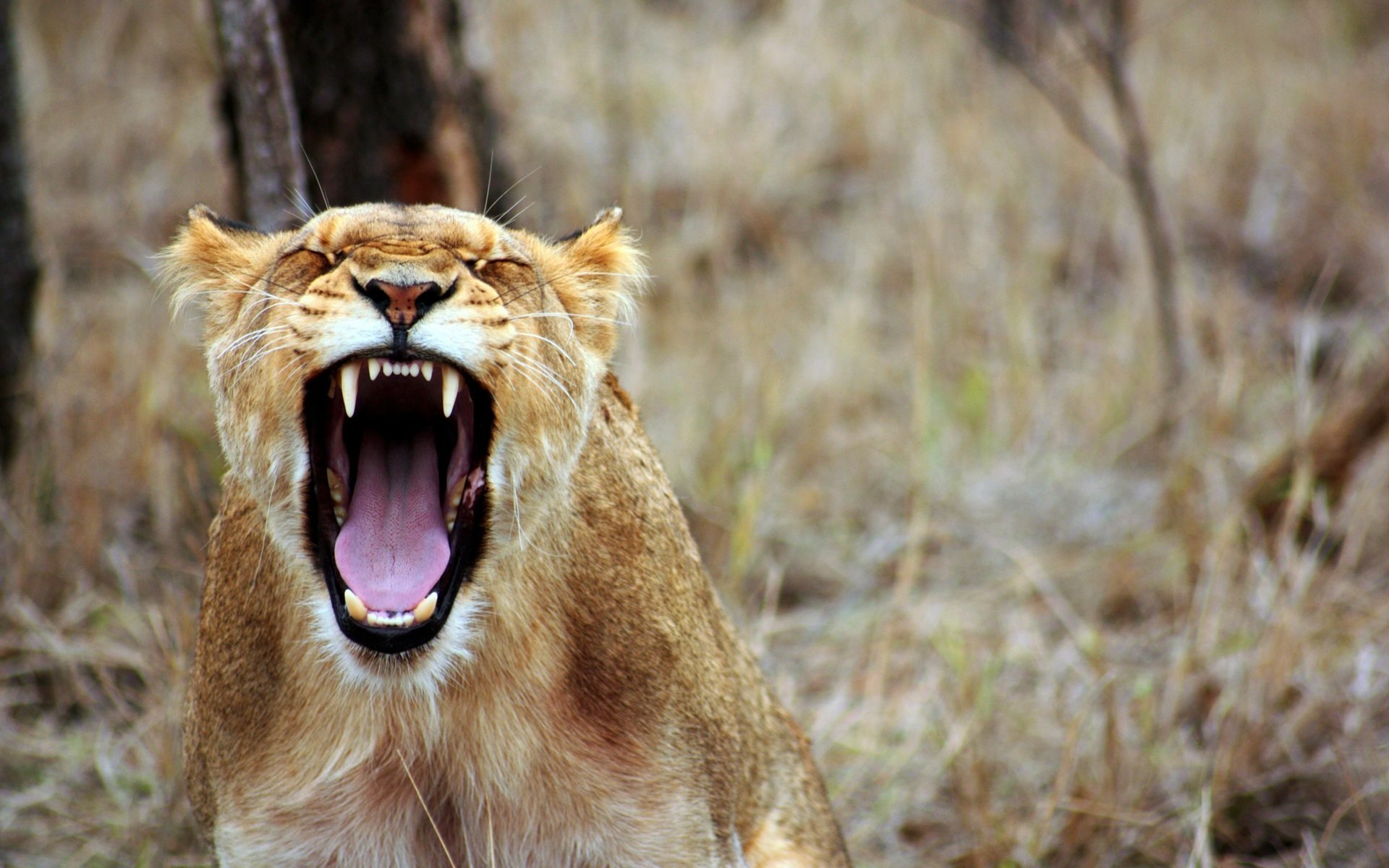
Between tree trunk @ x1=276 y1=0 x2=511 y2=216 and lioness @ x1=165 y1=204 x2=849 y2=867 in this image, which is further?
tree trunk @ x1=276 y1=0 x2=511 y2=216

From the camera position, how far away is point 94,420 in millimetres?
5566

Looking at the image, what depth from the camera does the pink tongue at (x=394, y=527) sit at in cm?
245

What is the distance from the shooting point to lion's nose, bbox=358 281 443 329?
7.31ft

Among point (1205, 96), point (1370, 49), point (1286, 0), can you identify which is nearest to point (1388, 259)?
point (1205, 96)

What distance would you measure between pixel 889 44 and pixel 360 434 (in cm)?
796

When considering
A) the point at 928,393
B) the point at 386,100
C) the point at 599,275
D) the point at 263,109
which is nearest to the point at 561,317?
the point at 599,275

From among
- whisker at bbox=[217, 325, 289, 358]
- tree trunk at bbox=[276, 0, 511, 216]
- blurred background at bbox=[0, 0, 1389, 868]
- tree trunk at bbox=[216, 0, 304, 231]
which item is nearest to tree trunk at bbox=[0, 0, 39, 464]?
blurred background at bbox=[0, 0, 1389, 868]

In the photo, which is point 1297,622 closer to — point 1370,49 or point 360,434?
point 360,434

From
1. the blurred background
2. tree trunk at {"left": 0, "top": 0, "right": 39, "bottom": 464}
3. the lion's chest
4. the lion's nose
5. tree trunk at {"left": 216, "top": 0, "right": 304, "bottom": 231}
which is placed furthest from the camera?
tree trunk at {"left": 0, "top": 0, "right": 39, "bottom": 464}

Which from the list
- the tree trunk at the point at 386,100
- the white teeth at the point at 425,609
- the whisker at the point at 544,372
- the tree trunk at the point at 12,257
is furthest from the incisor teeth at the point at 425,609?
the tree trunk at the point at 12,257

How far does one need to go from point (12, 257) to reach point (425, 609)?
3.18m

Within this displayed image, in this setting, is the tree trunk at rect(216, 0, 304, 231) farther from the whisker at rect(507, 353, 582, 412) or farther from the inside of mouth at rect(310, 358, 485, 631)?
the whisker at rect(507, 353, 582, 412)

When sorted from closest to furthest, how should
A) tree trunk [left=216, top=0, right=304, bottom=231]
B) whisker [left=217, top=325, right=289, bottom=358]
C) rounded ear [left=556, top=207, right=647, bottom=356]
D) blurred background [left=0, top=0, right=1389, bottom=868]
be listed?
whisker [left=217, top=325, right=289, bottom=358] < rounded ear [left=556, top=207, right=647, bottom=356] < tree trunk [left=216, top=0, right=304, bottom=231] < blurred background [left=0, top=0, right=1389, bottom=868]

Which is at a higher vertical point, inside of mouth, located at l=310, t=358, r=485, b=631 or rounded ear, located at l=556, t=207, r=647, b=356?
rounded ear, located at l=556, t=207, r=647, b=356
